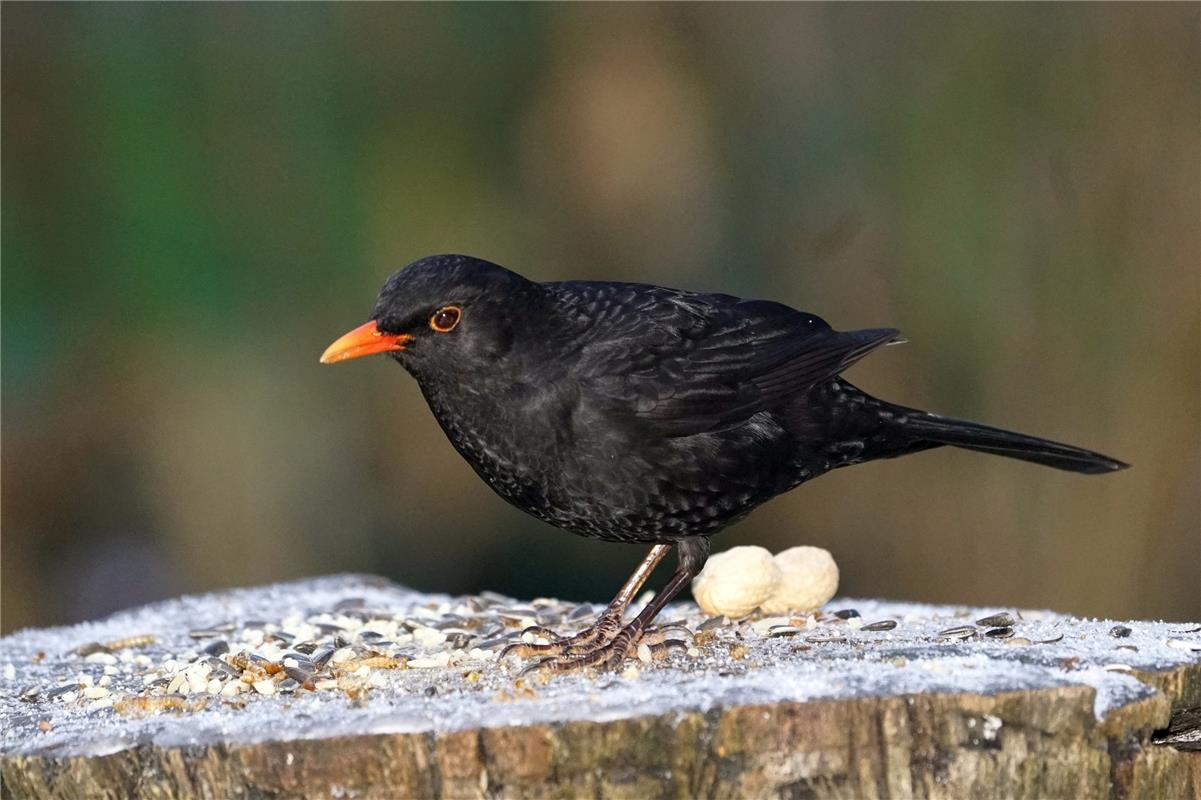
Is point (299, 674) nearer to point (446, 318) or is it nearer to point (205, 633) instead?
point (446, 318)

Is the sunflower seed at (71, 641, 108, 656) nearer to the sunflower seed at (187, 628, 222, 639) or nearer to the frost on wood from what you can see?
the sunflower seed at (187, 628, 222, 639)

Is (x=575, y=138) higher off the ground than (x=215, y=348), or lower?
higher

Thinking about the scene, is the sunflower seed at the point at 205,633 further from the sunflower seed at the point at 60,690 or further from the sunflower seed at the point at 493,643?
the sunflower seed at the point at 493,643

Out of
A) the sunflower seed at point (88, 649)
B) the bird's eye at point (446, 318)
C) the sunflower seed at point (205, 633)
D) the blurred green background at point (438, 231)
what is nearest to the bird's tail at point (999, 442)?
the bird's eye at point (446, 318)

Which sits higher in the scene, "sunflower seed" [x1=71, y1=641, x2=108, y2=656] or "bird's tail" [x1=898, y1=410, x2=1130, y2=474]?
"bird's tail" [x1=898, y1=410, x2=1130, y2=474]

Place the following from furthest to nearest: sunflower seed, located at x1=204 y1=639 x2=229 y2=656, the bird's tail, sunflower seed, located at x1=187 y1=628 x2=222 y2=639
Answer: sunflower seed, located at x1=187 y1=628 x2=222 y2=639, the bird's tail, sunflower seed, located at x1=204 y1=639 x2=229 y2=656

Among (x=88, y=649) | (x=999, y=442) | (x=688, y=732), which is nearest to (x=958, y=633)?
(x=999, y=442)

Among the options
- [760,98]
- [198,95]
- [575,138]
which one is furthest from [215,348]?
[760,98]

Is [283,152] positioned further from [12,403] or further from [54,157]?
[12,403]

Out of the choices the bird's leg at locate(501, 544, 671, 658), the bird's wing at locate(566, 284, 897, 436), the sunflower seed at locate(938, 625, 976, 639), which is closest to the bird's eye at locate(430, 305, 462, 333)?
the bird's wing at locate(566, 284, 897, 436)
